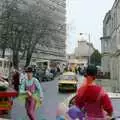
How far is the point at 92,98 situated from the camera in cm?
741

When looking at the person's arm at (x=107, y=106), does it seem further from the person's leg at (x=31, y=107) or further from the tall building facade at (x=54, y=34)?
the tall building facade at (x=54, y=34)

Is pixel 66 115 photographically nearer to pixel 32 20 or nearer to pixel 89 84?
pixel 89 84

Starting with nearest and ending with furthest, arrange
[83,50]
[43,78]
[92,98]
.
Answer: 1. [92,98]
2. [43,78]
3. [83,50]

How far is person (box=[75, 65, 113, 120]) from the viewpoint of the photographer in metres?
7.31

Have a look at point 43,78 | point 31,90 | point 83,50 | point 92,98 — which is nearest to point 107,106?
point 92,98

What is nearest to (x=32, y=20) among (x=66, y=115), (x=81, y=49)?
(x=66, y=115)

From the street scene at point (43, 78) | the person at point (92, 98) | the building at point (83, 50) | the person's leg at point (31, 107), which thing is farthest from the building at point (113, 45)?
the building at point (83, 50)

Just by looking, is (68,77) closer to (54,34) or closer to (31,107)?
(31,107)

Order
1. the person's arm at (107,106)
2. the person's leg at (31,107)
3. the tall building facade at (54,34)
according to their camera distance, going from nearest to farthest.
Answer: the person's arm at (107,106) → the person's leg at (31,107) → the tall building facade at (54,34)

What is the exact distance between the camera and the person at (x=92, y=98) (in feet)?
24.0

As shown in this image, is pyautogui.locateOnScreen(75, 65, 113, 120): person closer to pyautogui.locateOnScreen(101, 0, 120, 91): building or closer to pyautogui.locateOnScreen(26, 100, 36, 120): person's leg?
pyautogui.locateOnScreen(26, 100, 36, 120): person's leg

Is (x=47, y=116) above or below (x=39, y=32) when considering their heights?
below

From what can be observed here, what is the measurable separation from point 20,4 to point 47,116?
162 feet

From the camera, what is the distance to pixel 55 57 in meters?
136
